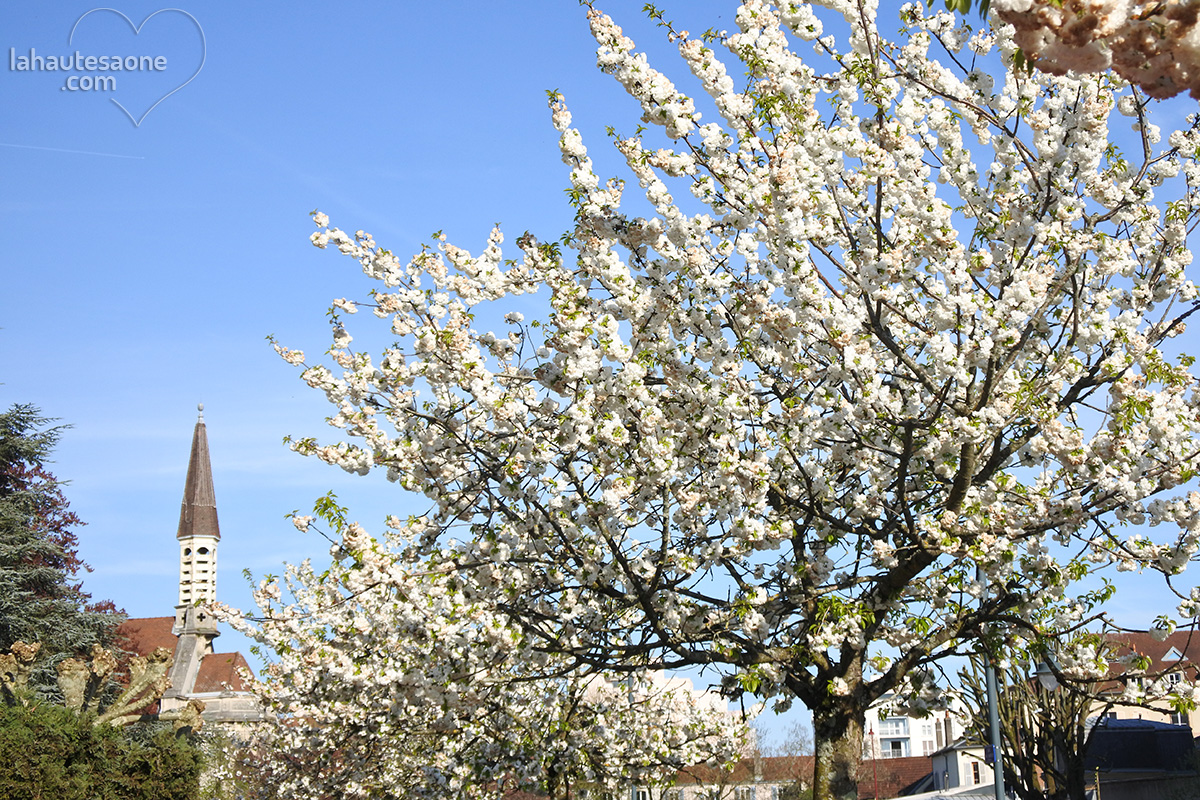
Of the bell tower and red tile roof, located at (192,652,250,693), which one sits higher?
the bell tower

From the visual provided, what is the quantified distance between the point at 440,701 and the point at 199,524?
7402 centimetres

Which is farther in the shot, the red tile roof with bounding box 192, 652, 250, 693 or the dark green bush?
the red tile roof with bounding box 192, 652, 250, 693

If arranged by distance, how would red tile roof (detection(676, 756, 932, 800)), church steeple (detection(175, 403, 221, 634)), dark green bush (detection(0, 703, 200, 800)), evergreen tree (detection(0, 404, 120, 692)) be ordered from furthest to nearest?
church steeple (detection(175, 403, 221, 634))
red tile roof (detection(676, 756, 932, 800))
evergreen tree (detection(0, 404, 120, 692))
dark green bush (detection(0, 703, 200, 800))

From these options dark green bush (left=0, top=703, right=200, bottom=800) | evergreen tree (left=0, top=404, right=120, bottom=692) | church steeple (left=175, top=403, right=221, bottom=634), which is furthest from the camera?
church steeple (left=175, top=403, right=221, bottom=634)

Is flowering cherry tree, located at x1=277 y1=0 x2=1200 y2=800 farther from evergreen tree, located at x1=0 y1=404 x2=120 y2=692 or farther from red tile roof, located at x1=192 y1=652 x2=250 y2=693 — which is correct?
red tile roof, located at x1=192 y1=652 x2=250 y2=693

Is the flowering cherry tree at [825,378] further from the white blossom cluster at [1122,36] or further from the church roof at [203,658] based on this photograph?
the church roof at [203,658]

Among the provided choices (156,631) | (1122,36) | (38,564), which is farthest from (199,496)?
(1122,36)

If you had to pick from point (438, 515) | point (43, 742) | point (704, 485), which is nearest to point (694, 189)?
point (704, 485)

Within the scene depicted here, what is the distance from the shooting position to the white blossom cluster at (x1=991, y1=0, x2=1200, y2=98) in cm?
291

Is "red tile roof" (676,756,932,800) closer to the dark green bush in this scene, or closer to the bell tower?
the dark green bush

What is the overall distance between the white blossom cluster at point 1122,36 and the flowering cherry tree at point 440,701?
Result: 5750 millimetres

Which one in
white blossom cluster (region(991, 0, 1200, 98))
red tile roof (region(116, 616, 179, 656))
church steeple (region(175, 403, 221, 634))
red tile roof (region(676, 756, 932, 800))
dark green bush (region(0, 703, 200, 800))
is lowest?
red tile roof (region(676, 756, 932, 800))

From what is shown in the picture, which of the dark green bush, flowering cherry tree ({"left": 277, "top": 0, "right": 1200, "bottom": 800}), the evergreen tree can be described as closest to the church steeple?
the evergreen tree

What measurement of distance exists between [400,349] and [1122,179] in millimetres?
5632
